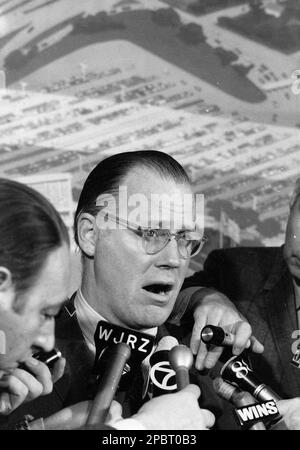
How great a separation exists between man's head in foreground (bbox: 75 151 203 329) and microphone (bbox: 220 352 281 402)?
287mm

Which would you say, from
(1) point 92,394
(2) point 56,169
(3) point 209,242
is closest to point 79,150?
(2) point 56,169

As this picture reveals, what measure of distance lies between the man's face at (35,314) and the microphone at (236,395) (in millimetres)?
414

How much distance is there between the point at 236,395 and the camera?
1.67m

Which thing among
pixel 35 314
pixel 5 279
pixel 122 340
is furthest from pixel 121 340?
pixel 5 279

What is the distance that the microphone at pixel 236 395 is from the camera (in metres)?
1.64

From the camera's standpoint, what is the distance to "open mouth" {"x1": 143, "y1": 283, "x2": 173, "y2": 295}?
76.6 inches

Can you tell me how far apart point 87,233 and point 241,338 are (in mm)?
493

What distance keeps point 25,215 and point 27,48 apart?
0.81 metres

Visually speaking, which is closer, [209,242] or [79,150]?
[79,150]

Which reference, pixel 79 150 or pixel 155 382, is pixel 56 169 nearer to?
pixel 79 150

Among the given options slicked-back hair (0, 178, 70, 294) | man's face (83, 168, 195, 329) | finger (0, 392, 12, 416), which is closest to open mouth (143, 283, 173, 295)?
man's face (83, 168, 195, 329)

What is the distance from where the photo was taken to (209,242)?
253 centimetres

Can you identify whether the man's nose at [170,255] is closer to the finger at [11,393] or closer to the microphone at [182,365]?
the microphone at [182,365]

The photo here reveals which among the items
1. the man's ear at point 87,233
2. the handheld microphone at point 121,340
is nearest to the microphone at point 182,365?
the handheld microphone at point 121,340
